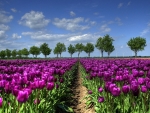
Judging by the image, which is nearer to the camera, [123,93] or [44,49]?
[123,93]

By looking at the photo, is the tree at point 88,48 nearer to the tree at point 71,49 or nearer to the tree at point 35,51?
the tree at point 71,49

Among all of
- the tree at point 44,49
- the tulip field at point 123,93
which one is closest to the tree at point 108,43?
the tree at point 44,49

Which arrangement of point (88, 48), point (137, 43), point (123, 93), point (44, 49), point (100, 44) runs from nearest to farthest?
point (123, 93)
point (137, 43)
point (100, 44)
point (44, 49)
point (88, 48)

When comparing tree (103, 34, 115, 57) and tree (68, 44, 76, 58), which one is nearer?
tree (103, 34, 115, 57)

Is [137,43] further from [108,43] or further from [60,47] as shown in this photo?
[60,47]

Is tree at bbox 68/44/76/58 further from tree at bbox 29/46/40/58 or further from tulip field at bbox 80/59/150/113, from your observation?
tulip field at bbox 80/59/150/113

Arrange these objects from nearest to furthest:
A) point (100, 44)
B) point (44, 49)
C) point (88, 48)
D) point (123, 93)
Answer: point (123, 93), point (100, 44), point (44, 49), point (88, 48)

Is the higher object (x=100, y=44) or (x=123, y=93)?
(x=100, y=44)

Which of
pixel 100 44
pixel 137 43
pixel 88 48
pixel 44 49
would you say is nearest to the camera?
pixel 137 43

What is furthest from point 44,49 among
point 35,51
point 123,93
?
point 123,93

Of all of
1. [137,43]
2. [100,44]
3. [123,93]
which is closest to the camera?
[123,93]

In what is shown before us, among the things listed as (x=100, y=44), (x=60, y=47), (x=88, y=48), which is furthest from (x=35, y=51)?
(x=100, y=44)

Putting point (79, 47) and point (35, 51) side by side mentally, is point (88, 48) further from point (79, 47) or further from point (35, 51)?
point (35, 51)

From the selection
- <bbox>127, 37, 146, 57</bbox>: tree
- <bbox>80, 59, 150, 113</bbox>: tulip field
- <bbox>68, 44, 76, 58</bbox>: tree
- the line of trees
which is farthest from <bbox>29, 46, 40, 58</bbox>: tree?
<bbox>80, 59, 150, 113</bbox>: tulip field
